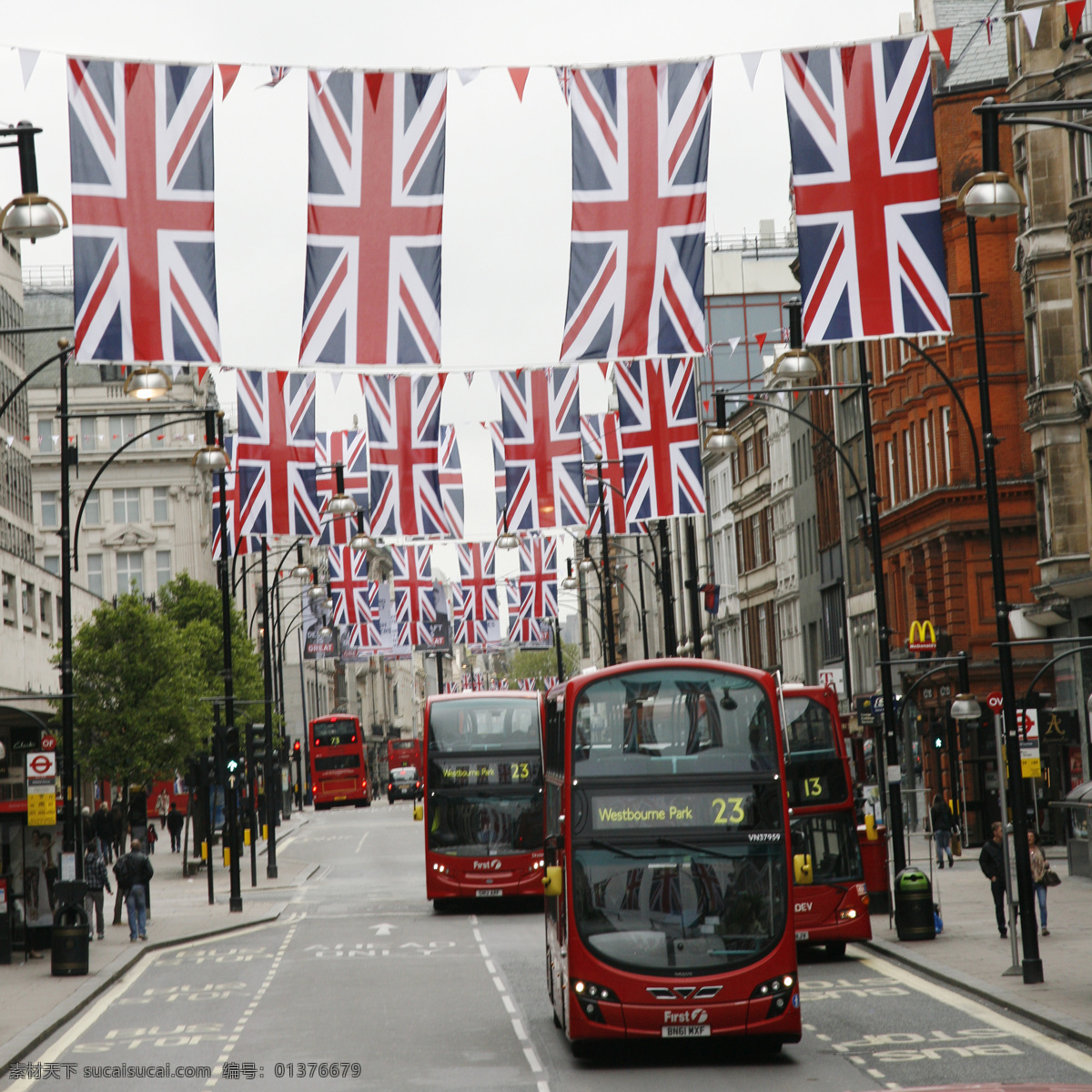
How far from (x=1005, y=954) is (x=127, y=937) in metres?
16.0

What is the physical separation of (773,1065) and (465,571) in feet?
159

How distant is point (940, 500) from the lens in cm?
5450

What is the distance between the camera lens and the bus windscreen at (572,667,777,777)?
17.7m

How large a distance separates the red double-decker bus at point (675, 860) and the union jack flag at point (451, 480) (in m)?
24.1

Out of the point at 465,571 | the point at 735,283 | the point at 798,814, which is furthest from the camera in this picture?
the point at 735,283

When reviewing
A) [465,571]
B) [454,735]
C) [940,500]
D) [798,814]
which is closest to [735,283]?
[465,571]

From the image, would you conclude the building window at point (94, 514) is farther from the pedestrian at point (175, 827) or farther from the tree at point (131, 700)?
the tree at point (131, 700)

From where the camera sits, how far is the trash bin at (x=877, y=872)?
30656 mm

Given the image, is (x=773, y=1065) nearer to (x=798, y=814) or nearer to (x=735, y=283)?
(x=798, y=814)

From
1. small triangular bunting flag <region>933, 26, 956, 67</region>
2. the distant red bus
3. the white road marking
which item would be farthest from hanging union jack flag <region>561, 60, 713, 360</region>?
the distant red bus

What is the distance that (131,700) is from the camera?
173 feet

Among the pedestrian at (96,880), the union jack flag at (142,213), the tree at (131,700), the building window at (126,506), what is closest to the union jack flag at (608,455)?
the pedestrian at (96,880)

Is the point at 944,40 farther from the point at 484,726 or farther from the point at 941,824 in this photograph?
the point at 941,824

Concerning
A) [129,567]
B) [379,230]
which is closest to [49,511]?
[129,567]
